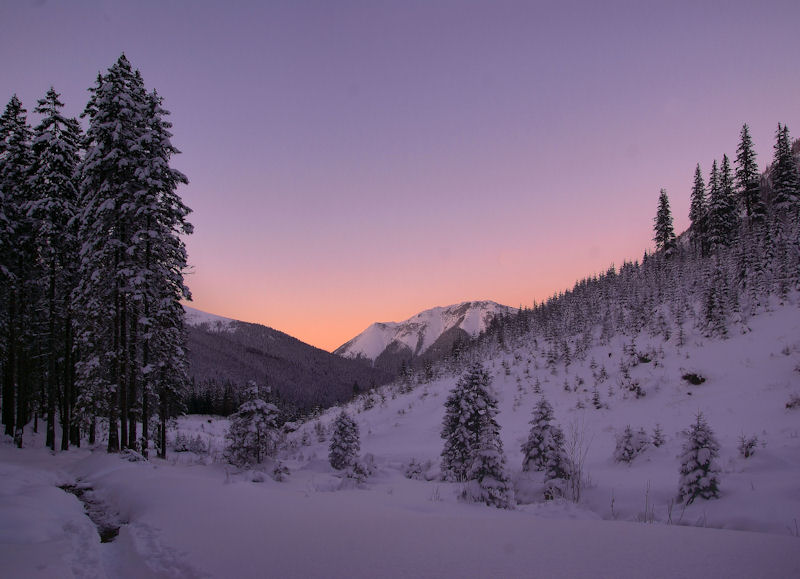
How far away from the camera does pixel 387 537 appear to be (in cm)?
416

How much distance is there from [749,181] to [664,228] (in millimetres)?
11208

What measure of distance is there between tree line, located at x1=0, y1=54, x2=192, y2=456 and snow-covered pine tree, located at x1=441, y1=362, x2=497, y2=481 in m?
13.0

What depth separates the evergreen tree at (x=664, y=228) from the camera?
54094 millimetres

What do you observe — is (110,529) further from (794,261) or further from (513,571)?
(794,261)

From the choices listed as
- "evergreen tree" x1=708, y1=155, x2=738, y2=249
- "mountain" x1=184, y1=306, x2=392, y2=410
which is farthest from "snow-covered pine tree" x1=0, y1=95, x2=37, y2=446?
"mountain" x1=184, y1=306, x2=392, y2=410

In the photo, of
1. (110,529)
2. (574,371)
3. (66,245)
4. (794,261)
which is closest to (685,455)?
(110,529)

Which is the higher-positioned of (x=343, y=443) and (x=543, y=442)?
(x=543, y=442)

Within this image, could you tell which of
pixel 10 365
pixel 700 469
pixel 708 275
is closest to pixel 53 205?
pixel 10 365

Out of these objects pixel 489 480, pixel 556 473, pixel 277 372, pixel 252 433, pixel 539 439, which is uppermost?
pixel 489 480

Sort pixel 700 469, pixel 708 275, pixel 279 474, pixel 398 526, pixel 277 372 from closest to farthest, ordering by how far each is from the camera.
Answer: pixel 398 526 < pixel 700 469 < pixel 279 474 < pixel 708 275 < pixel 277 372

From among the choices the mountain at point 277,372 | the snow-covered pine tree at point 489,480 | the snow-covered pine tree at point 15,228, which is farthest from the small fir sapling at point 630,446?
the mountain at point 277,372

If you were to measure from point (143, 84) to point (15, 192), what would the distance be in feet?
27.7

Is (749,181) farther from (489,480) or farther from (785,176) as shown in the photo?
(489,480)

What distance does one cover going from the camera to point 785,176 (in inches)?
1673
